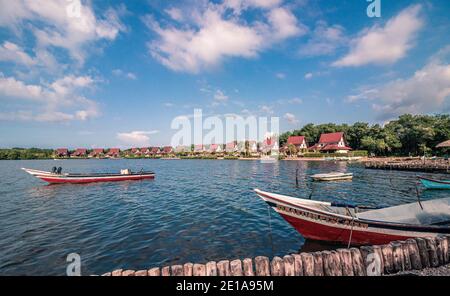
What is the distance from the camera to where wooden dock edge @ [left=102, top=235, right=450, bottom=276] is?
6.04m

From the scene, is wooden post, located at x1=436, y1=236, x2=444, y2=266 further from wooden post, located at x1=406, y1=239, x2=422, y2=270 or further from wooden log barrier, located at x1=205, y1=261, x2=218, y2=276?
wooden log barrier, located at x1=205, y1=261, x2=218, y2=276

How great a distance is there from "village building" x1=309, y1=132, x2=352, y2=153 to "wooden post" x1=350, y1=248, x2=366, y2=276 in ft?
277

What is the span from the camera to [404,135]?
68.9m

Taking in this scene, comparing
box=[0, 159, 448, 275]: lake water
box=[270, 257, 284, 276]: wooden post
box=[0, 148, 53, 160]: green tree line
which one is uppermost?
box=[0, 148, 53, 160]: green tree line

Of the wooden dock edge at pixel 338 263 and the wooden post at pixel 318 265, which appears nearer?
the wooden dock edge at pixel 338 263

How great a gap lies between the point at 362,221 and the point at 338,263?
3.41m

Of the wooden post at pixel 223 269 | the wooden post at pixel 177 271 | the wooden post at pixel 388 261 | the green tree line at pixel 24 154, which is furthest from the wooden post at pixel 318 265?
the green tree line at pixel 24 154

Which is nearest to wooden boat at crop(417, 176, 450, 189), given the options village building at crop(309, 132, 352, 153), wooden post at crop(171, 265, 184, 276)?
wooden post at crop(171, 265, 184, 276)

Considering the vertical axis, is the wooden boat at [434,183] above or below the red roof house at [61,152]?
below

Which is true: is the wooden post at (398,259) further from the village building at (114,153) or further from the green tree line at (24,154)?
the green tree line at (24,154)

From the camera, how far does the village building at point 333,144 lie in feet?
265

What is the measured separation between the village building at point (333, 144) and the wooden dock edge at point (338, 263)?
82.8m
